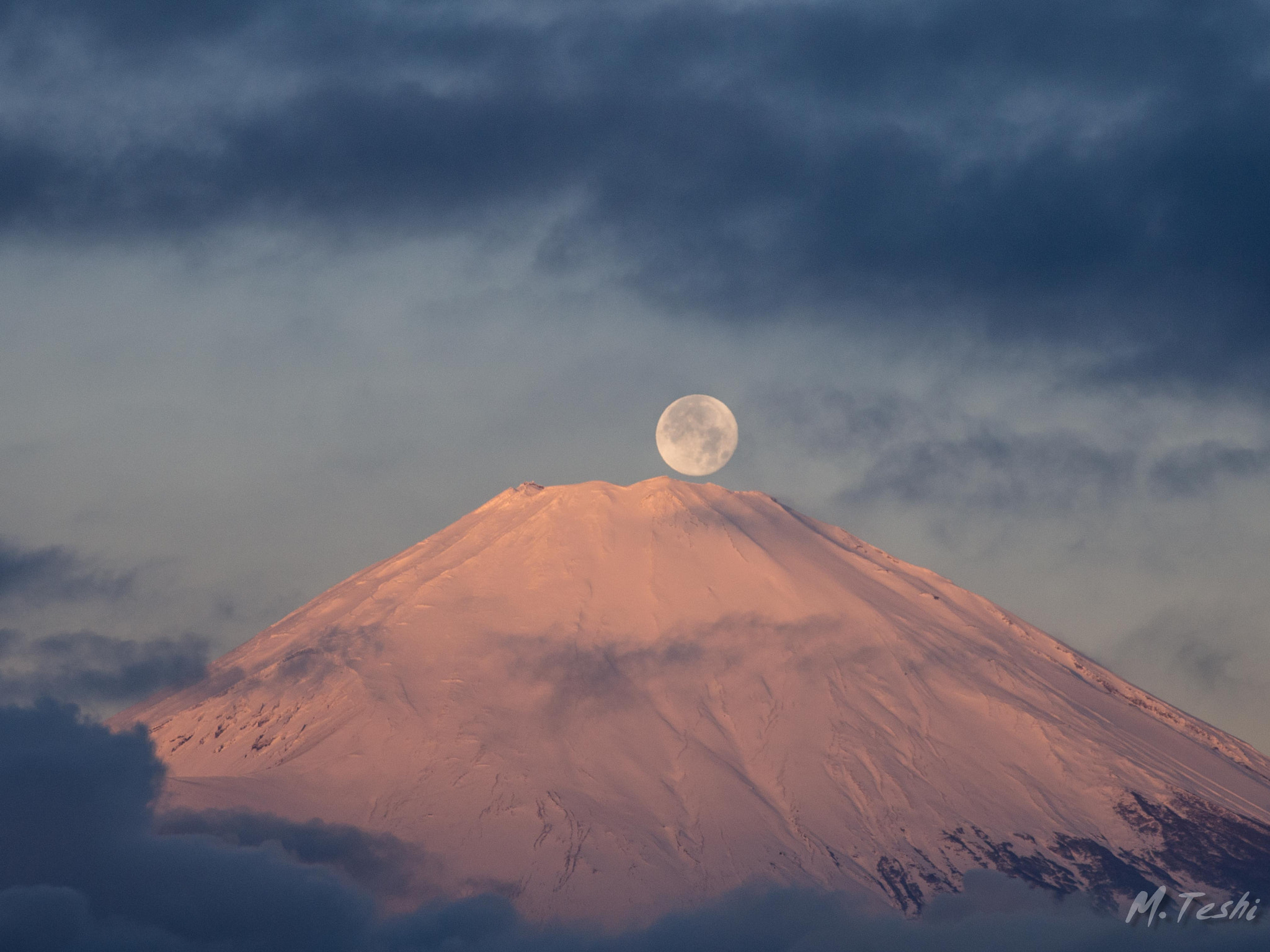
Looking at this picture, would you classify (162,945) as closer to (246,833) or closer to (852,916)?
(246,833)

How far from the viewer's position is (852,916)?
197m

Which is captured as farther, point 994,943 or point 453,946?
point 994,943

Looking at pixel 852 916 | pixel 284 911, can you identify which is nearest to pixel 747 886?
pixel 852 916

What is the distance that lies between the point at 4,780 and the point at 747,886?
335 ft

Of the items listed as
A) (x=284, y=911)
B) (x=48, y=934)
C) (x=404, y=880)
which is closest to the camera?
(x=48, y=934)

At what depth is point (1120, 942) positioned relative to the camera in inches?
7830

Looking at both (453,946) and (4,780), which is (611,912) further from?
(4,780)

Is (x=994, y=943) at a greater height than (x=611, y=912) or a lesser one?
lesser

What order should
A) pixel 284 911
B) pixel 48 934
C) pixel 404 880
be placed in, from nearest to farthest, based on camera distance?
pixel 48 934
pixel 284 911
pixel 404 880

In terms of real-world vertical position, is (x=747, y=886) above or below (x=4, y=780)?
below

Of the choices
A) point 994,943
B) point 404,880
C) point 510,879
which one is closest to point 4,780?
point 404,880

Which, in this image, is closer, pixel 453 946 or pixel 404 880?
pixel 453 946

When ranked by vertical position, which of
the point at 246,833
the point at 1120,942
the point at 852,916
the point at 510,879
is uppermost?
the point at 246,833

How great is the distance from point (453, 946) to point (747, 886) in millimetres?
42927
